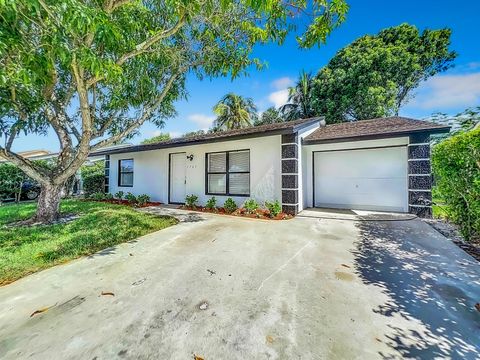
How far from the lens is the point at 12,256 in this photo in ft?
13.3

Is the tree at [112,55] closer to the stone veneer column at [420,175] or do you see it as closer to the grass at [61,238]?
the grass at [61,238]

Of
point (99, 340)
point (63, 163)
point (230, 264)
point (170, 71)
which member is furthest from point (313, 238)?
point (63, 163)

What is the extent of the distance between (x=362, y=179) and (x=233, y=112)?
16169 mm

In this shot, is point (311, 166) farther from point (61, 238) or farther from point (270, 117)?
point (270, 117)

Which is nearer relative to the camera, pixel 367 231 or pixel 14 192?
pixel 367 231

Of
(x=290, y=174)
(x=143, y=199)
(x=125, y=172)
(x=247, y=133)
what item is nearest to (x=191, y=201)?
(x=143, y=199)

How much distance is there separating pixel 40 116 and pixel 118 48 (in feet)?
12.7

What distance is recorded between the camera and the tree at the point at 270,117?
71.1 feet

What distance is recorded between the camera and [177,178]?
10.8 metres

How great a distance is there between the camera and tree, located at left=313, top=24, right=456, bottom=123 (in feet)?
53.6

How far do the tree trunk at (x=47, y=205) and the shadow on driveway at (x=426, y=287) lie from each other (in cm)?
815

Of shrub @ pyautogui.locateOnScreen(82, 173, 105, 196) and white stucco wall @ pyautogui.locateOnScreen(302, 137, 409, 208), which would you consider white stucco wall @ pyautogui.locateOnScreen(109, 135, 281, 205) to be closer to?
shrub @ pyautogui.locateOnScreen(82, 173, 105, 196)

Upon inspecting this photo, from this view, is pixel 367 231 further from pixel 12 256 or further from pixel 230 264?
pixel 12 256

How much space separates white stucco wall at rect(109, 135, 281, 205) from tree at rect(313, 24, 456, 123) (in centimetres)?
1152
